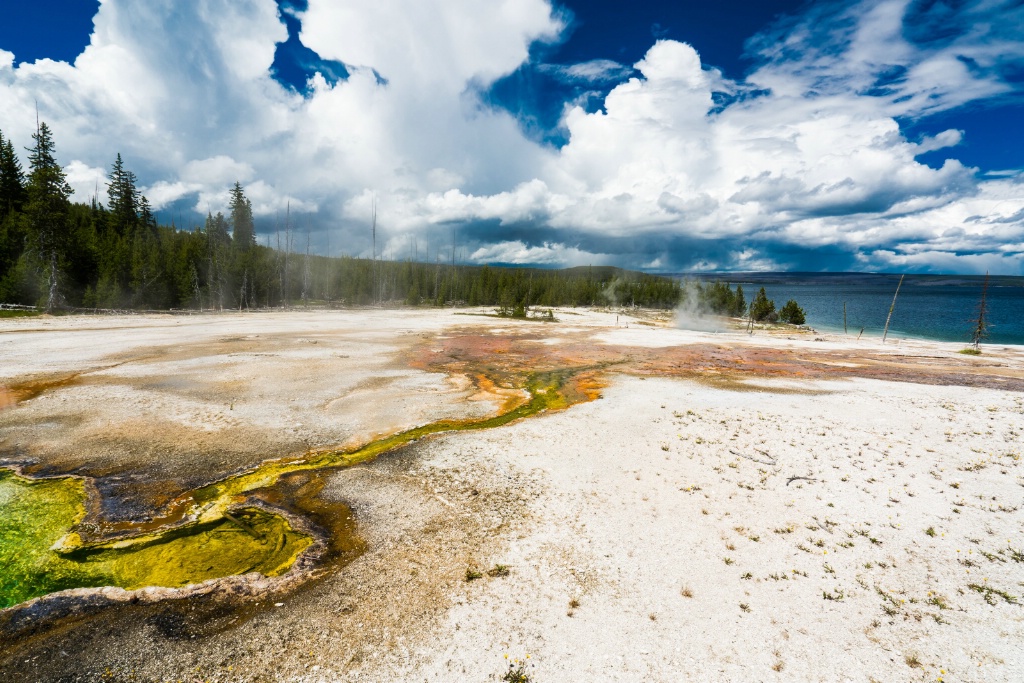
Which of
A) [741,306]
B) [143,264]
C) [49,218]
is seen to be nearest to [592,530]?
[49,218]

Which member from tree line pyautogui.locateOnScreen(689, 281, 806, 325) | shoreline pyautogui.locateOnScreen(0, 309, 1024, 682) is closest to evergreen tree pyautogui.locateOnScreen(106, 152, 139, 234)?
shoreline pyautogui.locateOnScreen(0, 309, 1024, 682)

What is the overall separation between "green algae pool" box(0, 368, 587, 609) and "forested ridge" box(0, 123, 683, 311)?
5195 centimetres

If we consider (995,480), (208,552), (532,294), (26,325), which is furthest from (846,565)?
(532,294)

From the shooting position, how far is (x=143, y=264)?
62000 mm

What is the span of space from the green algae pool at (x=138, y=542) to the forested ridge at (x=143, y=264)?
5195cm

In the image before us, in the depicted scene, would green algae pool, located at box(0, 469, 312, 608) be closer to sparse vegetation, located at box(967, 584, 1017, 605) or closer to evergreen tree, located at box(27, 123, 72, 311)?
sparse vegetation, located at box(967, 584, 1017, 605)

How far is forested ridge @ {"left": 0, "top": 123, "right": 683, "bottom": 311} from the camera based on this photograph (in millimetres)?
47406

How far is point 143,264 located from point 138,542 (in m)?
71.8

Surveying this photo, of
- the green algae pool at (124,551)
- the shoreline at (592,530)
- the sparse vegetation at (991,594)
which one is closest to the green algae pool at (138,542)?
the green algae pool at (124,551)

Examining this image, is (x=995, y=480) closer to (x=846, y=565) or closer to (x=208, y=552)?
(x=846, y=565)

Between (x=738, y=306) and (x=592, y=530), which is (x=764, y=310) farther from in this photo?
(x=592, y=530)

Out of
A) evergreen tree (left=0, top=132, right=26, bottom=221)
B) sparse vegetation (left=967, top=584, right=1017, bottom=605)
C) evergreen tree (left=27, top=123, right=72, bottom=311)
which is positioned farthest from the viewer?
evergreen tree (left=0, top=132, right=26, bottom=221)

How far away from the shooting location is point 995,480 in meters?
12.4

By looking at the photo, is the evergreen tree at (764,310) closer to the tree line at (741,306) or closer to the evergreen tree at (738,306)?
the tree line at (741,306)
